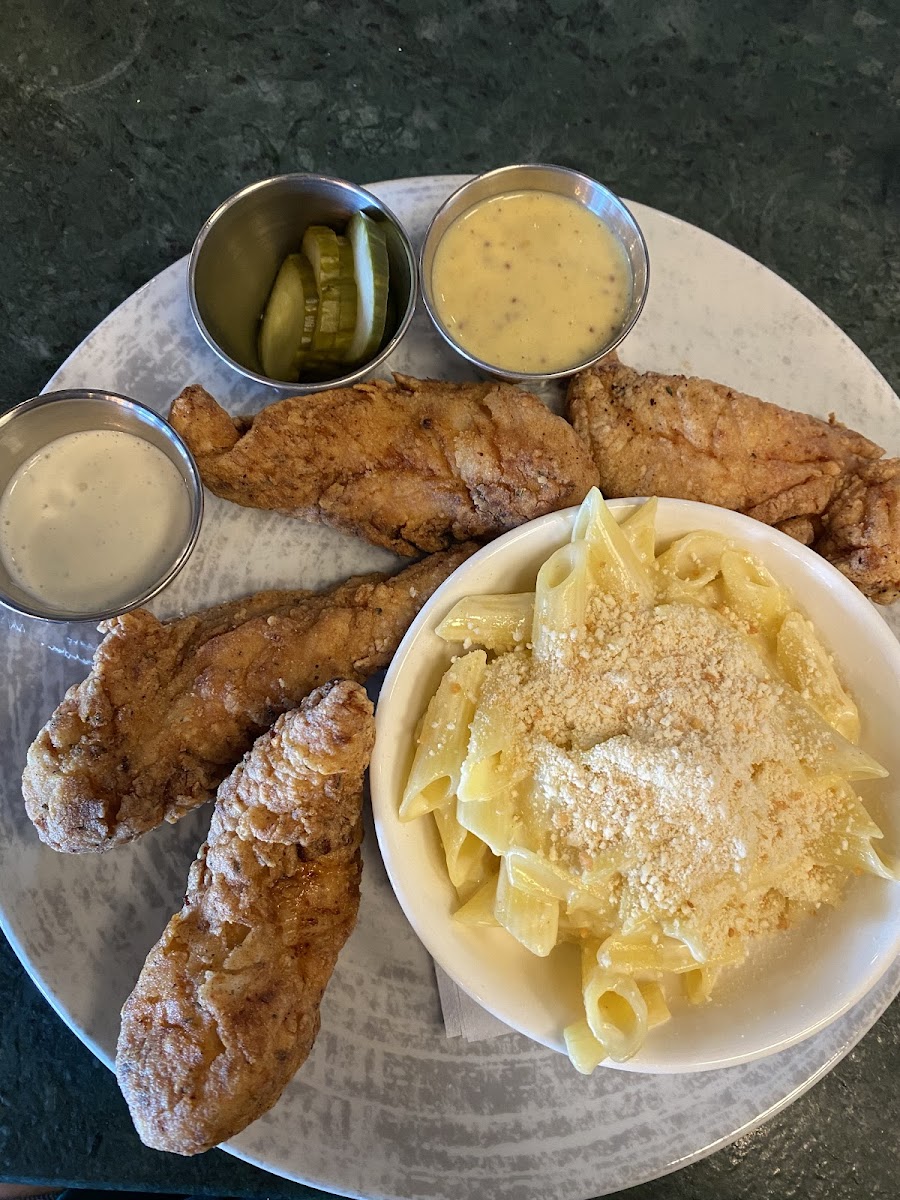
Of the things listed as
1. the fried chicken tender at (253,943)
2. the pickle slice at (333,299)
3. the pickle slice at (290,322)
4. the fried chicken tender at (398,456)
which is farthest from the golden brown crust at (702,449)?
the fried chicken tender at (253,943)

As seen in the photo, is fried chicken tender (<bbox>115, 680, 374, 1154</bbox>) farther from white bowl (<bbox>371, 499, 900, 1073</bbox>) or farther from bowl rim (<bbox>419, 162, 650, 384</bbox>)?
bowl rim (<bbox>419, 162, 650, 384</bbox>)

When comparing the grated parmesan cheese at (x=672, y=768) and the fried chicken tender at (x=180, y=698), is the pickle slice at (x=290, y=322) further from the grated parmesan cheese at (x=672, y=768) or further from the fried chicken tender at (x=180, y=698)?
the grated parmesan cheese at (x=672, y=768)

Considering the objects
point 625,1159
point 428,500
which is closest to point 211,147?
point 428,500

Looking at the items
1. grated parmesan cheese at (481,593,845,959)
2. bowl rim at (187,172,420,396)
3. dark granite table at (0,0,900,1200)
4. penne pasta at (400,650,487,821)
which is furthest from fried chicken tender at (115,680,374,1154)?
dark granite table at (0,0,900,1200)

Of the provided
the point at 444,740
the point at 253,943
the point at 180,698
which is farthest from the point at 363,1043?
the point at 180,698

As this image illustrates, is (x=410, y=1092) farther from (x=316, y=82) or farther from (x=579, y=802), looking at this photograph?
(x=316, y=82)
